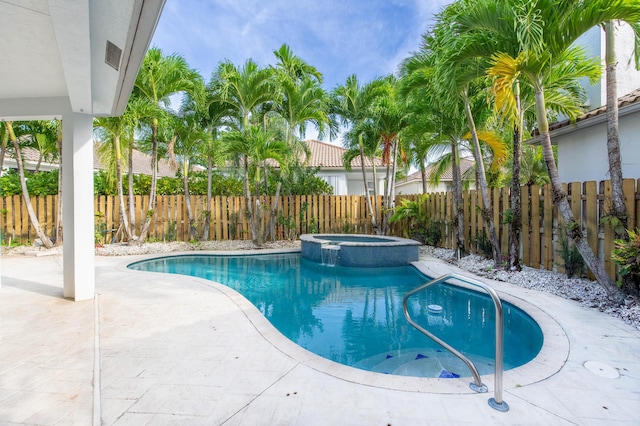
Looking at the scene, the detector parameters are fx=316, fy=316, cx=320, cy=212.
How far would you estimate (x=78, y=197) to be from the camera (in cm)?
458

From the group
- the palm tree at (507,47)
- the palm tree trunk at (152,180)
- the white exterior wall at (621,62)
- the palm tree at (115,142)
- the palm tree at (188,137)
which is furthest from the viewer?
the palm tree at (188,137)

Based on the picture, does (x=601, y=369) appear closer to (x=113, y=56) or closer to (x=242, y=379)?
(x=242, y=379)

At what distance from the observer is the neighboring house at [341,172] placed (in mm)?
18062

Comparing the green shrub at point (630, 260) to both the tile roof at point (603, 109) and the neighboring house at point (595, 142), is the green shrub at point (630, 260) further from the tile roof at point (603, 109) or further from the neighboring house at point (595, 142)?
the tile roof at point (603, 109)

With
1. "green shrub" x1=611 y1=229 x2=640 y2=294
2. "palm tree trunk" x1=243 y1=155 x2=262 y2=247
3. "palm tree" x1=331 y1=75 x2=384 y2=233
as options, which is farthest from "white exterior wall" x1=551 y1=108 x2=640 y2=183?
"palm tree trunk" x1=243 y1=155 x2=262 y2=247

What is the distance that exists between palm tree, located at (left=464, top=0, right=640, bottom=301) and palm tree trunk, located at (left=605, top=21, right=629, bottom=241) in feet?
1.08

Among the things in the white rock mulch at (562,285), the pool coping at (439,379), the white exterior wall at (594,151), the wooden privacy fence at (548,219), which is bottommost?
the pool coping at (439,379)

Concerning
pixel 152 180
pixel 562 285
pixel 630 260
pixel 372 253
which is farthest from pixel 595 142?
pixel 152 180

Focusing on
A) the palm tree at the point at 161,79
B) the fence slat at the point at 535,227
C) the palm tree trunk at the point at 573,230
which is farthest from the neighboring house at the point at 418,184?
the palm tree trunk at the point at 573,230

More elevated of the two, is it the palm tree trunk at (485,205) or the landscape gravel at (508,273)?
the palm tree trunk at (485,205)

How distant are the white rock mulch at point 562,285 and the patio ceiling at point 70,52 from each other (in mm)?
6099

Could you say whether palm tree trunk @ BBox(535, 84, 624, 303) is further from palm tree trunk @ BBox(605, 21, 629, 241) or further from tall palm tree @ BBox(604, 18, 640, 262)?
palm tree trunk @ BBox(605, 21, 629, 241)

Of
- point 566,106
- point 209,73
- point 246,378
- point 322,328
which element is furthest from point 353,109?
point 246,378

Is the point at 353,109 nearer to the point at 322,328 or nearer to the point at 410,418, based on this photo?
the point at 322,328
